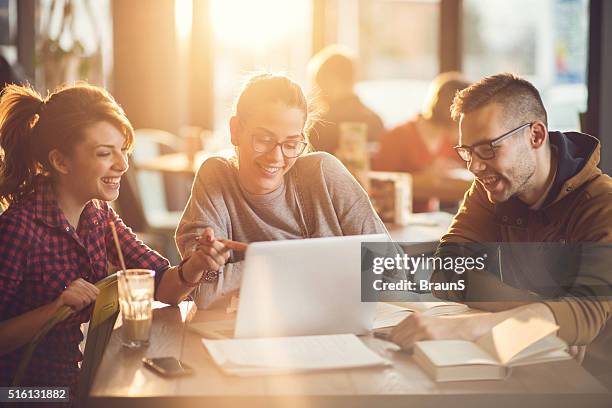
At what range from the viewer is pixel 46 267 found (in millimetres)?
2000

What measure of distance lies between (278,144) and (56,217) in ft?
1.90

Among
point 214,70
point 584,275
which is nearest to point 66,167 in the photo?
point 584,275

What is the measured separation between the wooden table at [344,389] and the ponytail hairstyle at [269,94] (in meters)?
0.83

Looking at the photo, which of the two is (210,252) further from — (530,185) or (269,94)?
(530,185)

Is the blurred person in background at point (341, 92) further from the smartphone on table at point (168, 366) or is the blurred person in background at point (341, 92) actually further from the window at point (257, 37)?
the smartphone on table at point (168, 366)

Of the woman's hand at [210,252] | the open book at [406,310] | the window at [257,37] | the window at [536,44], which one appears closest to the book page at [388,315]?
the open book at [406,310]

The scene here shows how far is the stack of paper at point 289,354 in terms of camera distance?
1.47m

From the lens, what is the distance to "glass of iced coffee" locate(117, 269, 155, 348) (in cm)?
164

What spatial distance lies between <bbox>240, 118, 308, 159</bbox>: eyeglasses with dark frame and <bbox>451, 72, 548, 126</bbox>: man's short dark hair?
16.8 inches

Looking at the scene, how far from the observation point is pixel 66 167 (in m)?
2.07

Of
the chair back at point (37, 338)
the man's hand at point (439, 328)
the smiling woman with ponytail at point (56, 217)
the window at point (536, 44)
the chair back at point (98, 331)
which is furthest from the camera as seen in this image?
the window at point (536, 44)

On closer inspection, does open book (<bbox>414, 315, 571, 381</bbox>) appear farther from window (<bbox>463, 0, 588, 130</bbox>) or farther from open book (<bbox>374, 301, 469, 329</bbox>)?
window (<bbox>463, 0, 588, 130</bbox>)

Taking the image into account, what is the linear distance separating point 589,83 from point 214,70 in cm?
468

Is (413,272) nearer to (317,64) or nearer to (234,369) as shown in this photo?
(234,369)
